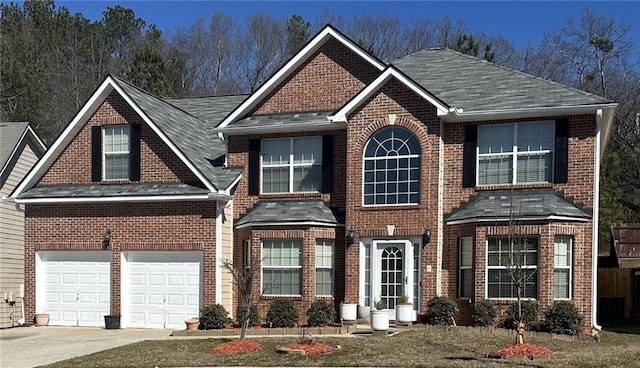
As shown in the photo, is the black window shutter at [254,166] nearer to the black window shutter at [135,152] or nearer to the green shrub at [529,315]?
the black window shutter at [135,152]

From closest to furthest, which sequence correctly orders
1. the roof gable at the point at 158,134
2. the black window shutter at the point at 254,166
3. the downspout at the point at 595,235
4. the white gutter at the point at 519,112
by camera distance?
the downspout at the point at 595,235 → the white gutter at the point at 519,112 → the roof gable at the point at 158,134 → the black window shutter at the point at 254,166

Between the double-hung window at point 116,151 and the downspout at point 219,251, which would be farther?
the double-hung window at point 116,151

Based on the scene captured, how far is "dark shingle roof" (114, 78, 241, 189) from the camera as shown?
21.6 metres

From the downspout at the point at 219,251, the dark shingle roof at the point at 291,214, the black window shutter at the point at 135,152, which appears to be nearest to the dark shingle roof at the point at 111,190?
the black window shutter at the point at 135,152

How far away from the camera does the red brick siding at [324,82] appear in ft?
71.9

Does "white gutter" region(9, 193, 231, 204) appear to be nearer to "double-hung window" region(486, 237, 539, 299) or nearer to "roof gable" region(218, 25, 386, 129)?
"roof gable" region(218, 25, 386, 129)

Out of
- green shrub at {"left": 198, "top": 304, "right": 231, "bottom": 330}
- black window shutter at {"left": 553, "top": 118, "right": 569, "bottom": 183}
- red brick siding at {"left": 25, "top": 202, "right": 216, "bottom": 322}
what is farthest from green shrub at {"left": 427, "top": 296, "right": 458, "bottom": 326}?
red brick siding at {"left": 25, "top": 202, "right": 216, "bottom": 322}

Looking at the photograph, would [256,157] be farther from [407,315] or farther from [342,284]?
[407,315]

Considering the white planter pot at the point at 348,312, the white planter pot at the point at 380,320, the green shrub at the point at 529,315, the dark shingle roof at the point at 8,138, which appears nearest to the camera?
the white planter pot at the point at 380,320

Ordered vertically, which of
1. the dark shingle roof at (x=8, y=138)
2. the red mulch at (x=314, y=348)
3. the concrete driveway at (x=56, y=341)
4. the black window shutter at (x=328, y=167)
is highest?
the dark shingle roof at (x=8, y=138)

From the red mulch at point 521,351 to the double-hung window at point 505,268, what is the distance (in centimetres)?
421

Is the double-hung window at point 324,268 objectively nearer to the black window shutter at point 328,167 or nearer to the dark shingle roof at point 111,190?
the black window shutter at point 328,167

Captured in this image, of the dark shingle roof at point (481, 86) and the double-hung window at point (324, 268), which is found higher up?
the dark shingle roof at point (481, 86)

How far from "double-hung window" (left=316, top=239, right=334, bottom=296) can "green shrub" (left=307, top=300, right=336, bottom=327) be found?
92 cm
